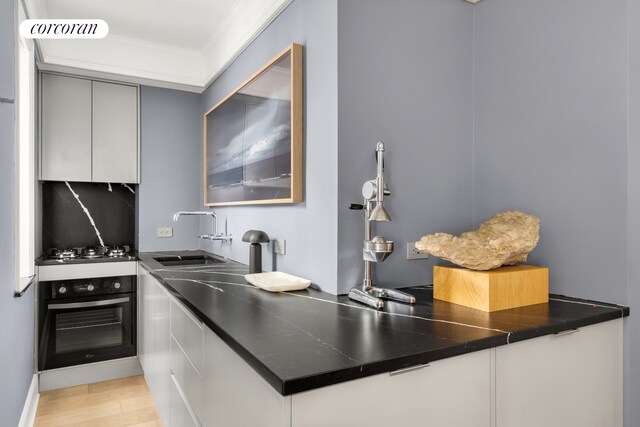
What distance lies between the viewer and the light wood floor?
96.5 inches

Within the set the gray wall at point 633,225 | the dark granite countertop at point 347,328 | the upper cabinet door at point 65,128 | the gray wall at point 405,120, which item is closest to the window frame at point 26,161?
the upper cabinet door at point 65,128

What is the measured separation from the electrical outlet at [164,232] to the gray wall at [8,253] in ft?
4.71

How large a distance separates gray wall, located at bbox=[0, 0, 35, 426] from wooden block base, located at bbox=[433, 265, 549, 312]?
5.86 ft

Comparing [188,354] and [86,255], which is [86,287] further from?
[188,354]

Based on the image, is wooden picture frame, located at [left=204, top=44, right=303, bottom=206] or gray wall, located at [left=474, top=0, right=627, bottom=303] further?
wooden picture frame, located at [left=204, top=44, right=303, bottom=206]

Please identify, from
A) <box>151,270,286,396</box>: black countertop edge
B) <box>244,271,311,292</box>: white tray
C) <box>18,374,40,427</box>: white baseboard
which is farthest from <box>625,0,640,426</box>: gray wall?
<box>18,374,40,427</box>: white baseboard

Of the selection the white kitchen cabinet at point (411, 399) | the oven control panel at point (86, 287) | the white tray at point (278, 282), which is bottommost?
the oven control panel at point (86, 287)

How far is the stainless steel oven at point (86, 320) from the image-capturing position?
2.81m

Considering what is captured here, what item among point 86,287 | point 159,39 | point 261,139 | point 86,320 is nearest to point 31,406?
point 86,320

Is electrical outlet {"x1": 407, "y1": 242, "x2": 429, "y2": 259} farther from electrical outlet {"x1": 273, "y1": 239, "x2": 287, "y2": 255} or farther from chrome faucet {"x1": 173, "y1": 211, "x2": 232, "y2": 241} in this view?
chrome faucet {"x1": 173, "y1": 211, "x2": 232, "y2": 241}

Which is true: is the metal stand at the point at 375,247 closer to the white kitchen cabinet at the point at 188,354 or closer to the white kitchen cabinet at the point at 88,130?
the white kitchen cabinet at the point at 188,354

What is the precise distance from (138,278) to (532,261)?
2.64 m

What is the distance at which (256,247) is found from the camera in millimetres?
2199

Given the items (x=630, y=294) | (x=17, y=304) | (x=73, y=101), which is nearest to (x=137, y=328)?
(x=17, y=304)
